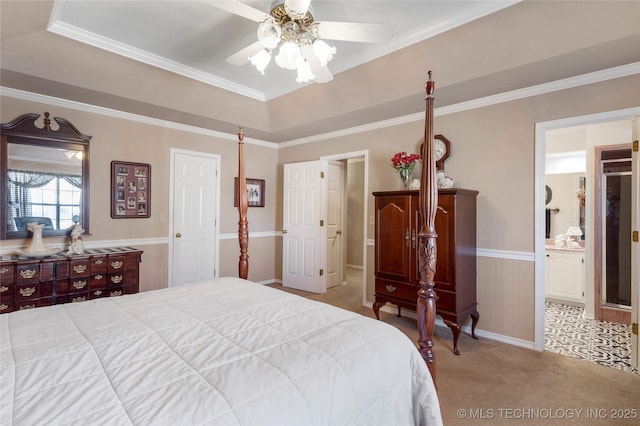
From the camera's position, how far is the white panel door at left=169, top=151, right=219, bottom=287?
13.9 ft

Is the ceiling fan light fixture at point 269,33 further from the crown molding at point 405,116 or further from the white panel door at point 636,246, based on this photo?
the white panel door at point 636,246

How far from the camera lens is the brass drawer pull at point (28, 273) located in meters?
2.74

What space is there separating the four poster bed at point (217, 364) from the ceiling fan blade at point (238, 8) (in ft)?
3.67

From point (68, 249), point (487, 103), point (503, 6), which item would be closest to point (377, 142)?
point (487, 103)

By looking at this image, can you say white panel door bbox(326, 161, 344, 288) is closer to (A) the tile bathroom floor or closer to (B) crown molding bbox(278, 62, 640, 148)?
(B) crown molding bbox(278, 62, 640, 148)

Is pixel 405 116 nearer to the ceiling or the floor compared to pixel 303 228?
nearer to the ceiling

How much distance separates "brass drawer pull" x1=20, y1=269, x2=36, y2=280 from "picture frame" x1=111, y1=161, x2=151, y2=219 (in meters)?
1.03

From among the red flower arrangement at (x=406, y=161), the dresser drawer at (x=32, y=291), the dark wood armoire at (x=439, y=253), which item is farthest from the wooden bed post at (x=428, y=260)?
the dresser drawer at (x=32, y=291)

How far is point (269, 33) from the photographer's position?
1.98 metres

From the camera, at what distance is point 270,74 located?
141 inches

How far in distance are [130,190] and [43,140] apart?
94cm

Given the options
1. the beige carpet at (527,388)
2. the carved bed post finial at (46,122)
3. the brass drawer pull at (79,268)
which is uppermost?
the carved bed post finial at (46,122)

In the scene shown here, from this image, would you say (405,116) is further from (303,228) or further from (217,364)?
(217,364)

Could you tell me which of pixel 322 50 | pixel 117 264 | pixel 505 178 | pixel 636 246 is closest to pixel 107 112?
pixel 117 264
